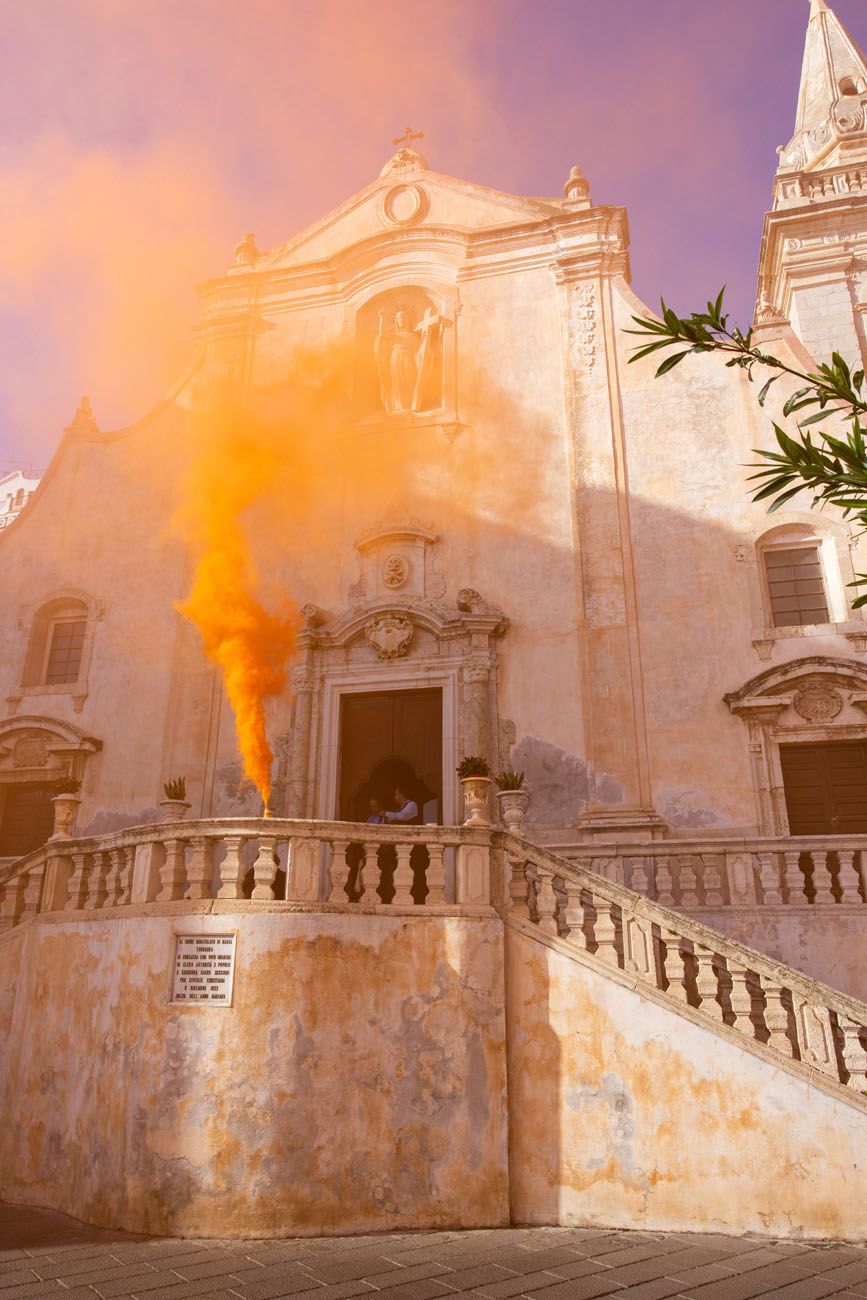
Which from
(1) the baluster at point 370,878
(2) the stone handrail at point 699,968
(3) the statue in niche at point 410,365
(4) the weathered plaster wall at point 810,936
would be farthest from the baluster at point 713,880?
(3) the statue in niche at point 410,365

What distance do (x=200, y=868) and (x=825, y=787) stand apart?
907cm

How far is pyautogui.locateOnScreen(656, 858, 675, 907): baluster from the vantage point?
1038cm

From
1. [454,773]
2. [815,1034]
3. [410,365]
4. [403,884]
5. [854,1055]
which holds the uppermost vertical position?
[410,365]

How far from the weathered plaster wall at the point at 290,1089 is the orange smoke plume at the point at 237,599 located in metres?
5.73

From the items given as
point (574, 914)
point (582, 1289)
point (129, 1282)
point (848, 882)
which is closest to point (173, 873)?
point (129, 1282)

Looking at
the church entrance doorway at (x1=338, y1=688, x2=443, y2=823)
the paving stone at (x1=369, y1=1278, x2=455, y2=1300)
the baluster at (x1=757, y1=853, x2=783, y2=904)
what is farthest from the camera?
the church entrance doorway at (x1=338, y1=688, x2=443, y2=823)

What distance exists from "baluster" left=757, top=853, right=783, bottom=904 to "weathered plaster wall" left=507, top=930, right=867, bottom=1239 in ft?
9.47

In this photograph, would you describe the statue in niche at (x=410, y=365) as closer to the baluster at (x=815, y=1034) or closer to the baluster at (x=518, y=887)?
the baluster at (x=518, y=887)

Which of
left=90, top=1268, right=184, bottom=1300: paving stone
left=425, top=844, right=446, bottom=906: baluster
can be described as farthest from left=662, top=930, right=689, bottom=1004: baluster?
left=90, top=1268, right=184, bottom=1300: paving stone

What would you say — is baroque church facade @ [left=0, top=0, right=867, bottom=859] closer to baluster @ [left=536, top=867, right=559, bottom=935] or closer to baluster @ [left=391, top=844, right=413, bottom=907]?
baluster @ [left=536, top=867, right=559, bottom=935]

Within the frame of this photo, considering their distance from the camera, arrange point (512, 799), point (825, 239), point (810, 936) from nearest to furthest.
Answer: point (810, 936) → point (512, 799) → point (825, 239)

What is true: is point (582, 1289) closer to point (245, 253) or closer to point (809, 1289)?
point (809, 1289)

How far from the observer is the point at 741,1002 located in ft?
25.1

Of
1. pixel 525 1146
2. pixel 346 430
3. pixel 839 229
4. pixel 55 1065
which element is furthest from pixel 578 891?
pixel 839 229
